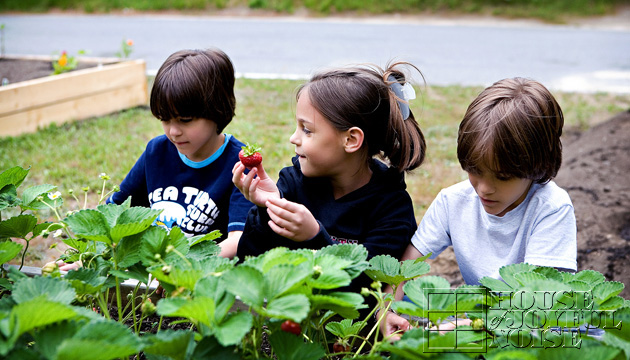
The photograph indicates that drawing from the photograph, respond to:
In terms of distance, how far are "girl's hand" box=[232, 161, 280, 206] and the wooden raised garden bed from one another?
144 inches

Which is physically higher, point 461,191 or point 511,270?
point 511,270

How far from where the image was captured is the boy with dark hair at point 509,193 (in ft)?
5.68

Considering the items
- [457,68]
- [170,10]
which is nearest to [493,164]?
[457,68]

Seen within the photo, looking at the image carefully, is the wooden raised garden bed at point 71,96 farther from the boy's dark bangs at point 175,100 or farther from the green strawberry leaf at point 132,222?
the green strawberry leaf at point 132,222

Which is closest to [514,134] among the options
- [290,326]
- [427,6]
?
[290,326]

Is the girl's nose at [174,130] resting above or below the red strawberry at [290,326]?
above

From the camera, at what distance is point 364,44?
10.3 m

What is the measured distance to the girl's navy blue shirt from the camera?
1848 millimetres

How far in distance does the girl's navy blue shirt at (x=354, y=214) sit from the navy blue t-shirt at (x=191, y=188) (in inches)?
12.3

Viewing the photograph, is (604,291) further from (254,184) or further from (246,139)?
(246,139)

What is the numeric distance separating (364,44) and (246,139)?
613 centimetres

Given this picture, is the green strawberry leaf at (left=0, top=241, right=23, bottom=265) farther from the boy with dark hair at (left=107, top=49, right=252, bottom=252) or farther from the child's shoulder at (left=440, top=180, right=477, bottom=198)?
the child's shoulder at (left=440, top=180, right=477, bottom=198)

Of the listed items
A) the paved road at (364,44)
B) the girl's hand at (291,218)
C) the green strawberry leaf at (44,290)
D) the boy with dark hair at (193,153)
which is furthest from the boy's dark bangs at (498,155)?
the paved road at (364,44)

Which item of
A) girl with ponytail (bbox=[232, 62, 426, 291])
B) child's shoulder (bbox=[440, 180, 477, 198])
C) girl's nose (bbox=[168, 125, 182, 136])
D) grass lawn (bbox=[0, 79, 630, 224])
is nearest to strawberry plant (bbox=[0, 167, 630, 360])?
girl with ponytail (bbox=[232, 62, 426, 291])
